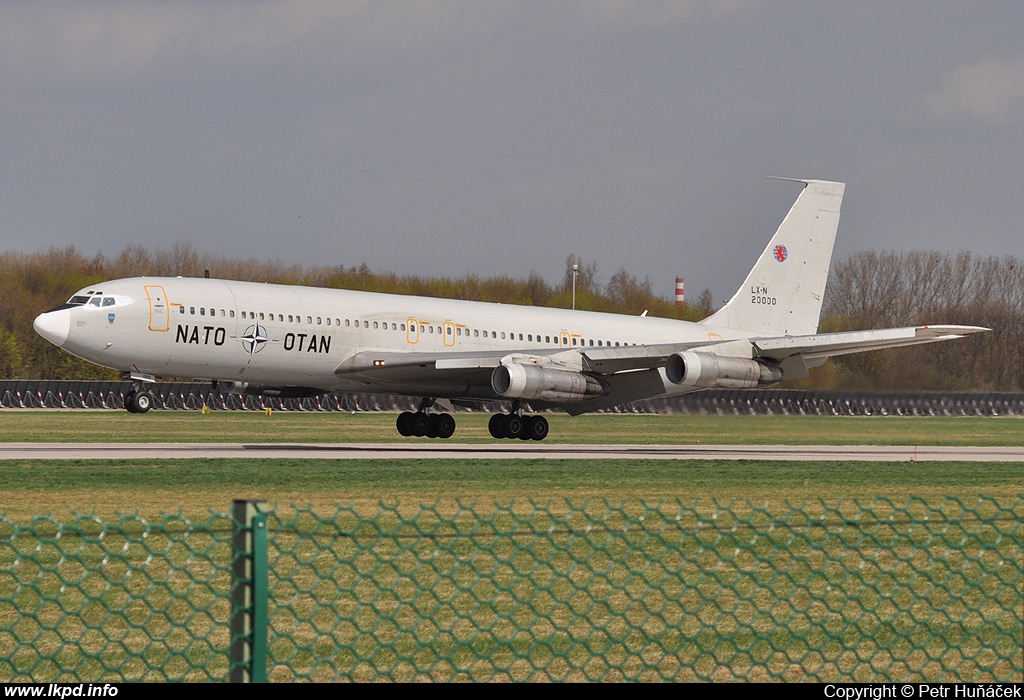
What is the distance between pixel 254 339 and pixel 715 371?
12.5 metres

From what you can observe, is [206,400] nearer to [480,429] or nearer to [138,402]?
[480,429]

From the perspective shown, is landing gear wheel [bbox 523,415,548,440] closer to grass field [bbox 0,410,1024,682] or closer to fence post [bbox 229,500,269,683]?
grass field [bbox 0,410,1024,682]

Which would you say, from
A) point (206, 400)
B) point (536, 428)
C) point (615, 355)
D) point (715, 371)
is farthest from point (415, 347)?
point (206, 400)

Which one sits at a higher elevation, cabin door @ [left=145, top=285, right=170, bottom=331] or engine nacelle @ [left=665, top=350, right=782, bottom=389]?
cabin door @ [left=145, top=285, right=170, bottom=331]

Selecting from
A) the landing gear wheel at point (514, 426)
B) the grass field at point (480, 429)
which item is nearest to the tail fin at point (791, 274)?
the grass field at point (480, 429)

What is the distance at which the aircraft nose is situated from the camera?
1247 inches

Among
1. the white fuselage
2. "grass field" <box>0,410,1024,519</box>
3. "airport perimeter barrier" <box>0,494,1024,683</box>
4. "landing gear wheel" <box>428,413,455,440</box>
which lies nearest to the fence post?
"airport perimeter barrier" <box>0,494,1024,683</box>

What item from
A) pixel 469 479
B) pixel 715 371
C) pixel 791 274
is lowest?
pixel 469 479

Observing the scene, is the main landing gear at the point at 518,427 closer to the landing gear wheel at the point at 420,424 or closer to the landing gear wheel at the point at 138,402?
the landing gear wheel at the point at 420,424

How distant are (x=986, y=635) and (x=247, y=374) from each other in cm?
2559

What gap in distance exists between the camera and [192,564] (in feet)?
43.1

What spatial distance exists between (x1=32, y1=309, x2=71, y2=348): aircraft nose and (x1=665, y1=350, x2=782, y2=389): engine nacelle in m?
16.0

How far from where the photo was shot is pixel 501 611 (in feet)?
35.3

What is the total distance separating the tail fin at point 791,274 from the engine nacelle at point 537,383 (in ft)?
30.9
